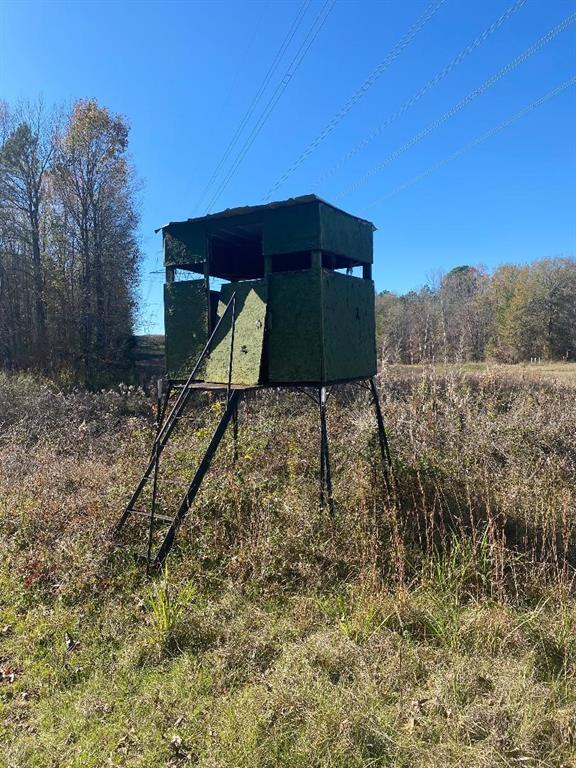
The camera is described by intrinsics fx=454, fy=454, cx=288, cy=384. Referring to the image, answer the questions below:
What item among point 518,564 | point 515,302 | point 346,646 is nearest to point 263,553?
point 346,646

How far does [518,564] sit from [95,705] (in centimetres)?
299

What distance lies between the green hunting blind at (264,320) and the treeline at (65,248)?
9.81 meters

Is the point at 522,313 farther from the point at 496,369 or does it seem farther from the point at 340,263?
the point at 340,263

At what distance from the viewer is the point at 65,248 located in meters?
14.1

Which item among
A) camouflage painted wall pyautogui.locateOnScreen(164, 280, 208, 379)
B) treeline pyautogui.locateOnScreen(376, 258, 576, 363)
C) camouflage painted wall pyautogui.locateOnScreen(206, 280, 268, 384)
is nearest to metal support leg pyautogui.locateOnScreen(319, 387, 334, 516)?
camouflage painted wall pyautogui.locateOnScreen(206, 280, 268, 384)

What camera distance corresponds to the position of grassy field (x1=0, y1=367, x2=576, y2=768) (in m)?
2.09

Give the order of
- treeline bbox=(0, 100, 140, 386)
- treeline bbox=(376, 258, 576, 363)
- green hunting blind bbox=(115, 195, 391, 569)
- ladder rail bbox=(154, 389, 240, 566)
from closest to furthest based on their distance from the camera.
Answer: ladder rail bbox=(154, 389, 240, 566) < green hunting blind bbox=(115, 195, 391, 569) < treeline bbox=(0, 100, 140, 386) < treeline bbox=(376, 258, 576, 363)

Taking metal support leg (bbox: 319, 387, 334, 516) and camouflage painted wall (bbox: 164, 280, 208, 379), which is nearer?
metal support leg (bbox: 319, 387, 334, 516)

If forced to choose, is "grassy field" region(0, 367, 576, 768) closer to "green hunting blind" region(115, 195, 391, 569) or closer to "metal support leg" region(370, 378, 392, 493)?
"metal support leg" region(370, 378, 392, 493)

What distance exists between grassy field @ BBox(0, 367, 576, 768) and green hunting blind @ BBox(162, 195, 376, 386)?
1.19 meters

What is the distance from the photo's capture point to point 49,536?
3986mm

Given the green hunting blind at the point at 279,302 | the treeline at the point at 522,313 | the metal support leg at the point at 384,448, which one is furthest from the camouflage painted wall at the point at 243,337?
the treeline at the point at 522,313

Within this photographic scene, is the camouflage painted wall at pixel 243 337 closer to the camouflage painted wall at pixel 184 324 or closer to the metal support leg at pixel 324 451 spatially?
the camouflage painted wall at pixel 184 324

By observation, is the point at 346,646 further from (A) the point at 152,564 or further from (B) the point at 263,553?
(A) the point at 152,564
